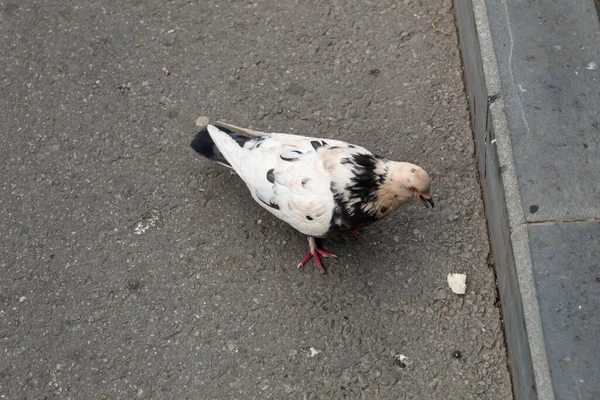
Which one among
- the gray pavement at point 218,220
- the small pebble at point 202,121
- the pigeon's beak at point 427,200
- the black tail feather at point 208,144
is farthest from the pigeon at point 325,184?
the small pebble at point 202,121

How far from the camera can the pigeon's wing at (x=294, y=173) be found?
371cm

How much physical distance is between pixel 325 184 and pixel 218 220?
0.75m

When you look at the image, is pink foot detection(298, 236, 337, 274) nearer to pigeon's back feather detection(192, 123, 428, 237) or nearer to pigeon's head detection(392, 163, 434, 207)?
pigeon's back feather detection(192, 123, 428, 237)

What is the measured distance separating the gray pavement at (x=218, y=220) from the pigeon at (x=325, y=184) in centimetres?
29

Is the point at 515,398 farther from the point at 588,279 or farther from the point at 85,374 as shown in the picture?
the point at 85,374

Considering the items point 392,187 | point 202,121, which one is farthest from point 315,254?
point 202,121

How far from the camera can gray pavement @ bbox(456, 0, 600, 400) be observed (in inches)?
119

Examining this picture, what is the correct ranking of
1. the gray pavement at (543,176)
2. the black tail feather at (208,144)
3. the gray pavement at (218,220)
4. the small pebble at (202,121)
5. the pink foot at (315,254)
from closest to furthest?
the gray pavement at (543,176) < the gray pavement at (218,220) < the pink foot at (315,254) < the black tail feather at (208,144) < the small pebble at (202,121)

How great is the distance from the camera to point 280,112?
15.1 feet

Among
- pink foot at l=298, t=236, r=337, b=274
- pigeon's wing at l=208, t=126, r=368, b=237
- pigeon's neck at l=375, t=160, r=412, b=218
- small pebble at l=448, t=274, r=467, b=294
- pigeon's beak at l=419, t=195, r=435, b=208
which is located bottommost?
small pebble at l=448, t=274, r=467, b=294

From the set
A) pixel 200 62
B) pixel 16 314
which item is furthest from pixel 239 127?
pixel 16 314

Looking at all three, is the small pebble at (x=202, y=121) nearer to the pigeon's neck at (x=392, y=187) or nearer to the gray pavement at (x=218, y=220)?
the gray pavement at (x=218, y=220)

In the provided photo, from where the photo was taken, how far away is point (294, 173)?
12.4 feet

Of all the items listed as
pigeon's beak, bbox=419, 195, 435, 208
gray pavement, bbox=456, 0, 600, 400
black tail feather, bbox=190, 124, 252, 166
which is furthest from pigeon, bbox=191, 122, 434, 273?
gray pavement, bbox=456, 0, 600, 400
